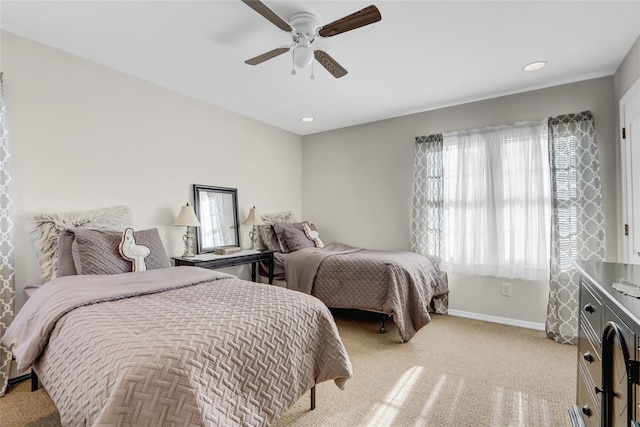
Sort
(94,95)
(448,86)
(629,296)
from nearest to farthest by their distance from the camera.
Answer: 1. (629,296)
2. (94,95)
3. (448,86)

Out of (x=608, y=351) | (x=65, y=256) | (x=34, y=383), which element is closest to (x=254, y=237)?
(x=65, y=256)

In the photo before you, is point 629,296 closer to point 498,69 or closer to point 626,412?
point 626,412

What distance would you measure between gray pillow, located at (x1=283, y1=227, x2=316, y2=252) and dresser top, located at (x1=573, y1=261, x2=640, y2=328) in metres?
2.85

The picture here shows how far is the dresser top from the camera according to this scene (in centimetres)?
92

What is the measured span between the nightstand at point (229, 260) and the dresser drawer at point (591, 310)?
9.39ft

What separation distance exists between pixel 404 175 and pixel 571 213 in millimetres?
1783

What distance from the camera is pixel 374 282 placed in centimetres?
296

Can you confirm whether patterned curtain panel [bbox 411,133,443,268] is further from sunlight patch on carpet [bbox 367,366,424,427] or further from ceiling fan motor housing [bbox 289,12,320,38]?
ceiling fan motor housing [bbox 289,12,320,38]

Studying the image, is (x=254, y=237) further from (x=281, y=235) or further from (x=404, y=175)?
(x=404, y=175)

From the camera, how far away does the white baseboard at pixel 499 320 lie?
3191 millimetres

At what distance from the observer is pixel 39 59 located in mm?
2320

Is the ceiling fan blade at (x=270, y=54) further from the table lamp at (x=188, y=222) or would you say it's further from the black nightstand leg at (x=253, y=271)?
the black nightstand leg at (x=253, y=271)

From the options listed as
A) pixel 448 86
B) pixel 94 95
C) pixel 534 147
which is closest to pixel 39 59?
pixel 94 95

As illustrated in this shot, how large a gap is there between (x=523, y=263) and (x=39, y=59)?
467cm
